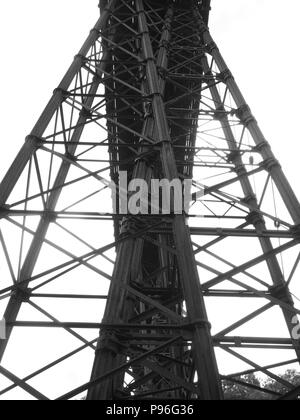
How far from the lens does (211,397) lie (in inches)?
138

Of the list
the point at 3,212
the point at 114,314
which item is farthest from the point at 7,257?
the point at 114,314

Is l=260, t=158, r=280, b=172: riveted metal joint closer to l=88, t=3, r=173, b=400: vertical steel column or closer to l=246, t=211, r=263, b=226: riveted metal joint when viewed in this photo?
l=246, t=211, r=263, b=226: riveted metal joint

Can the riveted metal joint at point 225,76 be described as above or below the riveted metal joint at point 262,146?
above

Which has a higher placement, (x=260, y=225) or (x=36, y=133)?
(x=36, y=133)

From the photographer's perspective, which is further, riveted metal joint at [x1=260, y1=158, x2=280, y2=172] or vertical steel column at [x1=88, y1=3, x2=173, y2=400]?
riveted metal joint at [x1=260, y1=158, x2=280, y2=172]

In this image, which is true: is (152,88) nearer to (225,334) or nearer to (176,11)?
(225,334)

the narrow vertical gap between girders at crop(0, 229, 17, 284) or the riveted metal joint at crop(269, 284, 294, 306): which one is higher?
the riveted metal joint at crop(269, 284, 294, 306)

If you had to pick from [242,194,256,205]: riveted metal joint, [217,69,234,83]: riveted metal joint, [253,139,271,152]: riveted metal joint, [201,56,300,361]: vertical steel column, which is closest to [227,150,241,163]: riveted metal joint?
[201,56,300,361]: vertical steel column

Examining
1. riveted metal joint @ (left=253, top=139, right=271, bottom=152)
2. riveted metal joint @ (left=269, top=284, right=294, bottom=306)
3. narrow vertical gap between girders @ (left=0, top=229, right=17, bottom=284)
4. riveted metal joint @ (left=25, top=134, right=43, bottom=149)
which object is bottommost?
narrow vertical gap between girders @ (left=0, top=229, right=17, bottom=284)

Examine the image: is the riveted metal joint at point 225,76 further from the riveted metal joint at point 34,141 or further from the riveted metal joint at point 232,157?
the riveted metal joint at point 34,141

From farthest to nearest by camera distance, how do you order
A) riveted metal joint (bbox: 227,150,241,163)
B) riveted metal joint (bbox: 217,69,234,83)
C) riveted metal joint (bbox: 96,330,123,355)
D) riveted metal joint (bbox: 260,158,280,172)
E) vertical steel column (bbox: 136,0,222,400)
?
1. riveted metal joint (bbox: 217,69,234,83)
2. riveted metal joint (bbox: 227,150,241,163)
3. riveted metal joint (bbox: 260,158,280,172)
4. riveted metal joint (bbox: 96,330,123,355)
5. vertical steel column (bbox: 136,0,222,400)

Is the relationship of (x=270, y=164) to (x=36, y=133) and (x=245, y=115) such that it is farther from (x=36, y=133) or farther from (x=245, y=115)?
(x=36, y=133)

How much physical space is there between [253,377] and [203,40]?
30.9 m

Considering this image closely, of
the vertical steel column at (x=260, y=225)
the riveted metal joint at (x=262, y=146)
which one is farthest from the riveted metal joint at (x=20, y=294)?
the riveted metal joint at (x=262, y=146)
